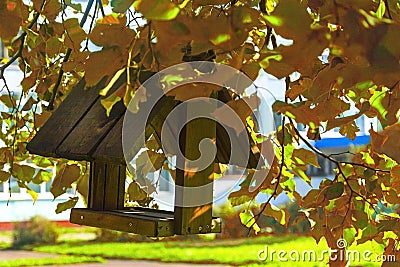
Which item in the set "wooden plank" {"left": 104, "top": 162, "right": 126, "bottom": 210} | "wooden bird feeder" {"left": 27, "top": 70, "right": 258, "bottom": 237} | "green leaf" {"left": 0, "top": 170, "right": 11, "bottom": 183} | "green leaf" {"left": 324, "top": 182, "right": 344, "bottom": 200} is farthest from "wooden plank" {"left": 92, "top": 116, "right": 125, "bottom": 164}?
"green leaf" {"left": 0, "top": 170, "right": 11, "bottom": 183}

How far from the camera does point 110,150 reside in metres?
0.67

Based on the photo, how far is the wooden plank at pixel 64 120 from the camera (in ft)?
2.53

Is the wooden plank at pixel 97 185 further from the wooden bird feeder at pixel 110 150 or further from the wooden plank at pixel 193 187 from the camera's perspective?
the wooden plank at pixel 193 187

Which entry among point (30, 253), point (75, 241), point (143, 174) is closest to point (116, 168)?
point (143, 174)

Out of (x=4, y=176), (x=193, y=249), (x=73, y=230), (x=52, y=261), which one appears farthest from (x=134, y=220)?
(x=73, y=230)

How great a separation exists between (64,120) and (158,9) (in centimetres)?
45

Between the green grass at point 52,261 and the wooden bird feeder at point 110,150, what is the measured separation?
455cm

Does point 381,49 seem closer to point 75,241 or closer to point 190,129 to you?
point 190,129

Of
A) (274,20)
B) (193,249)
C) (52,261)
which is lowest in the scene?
(52,261)

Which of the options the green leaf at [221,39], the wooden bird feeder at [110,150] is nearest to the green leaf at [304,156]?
the wooden bird feeder at [110,150]

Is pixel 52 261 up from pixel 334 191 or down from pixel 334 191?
down

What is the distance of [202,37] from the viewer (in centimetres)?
36

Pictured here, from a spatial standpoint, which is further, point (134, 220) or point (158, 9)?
point (134, 220)

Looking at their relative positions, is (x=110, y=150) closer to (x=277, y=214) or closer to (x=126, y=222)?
(x=126, y=222)
